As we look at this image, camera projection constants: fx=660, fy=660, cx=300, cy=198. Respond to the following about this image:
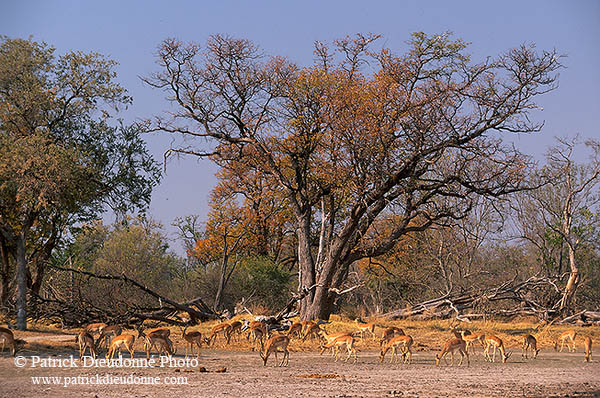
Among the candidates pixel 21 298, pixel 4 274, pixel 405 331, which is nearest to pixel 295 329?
pixel 405 331

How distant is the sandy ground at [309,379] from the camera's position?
32.5ft

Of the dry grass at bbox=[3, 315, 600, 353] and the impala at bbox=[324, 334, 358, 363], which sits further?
the dry grass at bbox=[3, 315, 600, 353]

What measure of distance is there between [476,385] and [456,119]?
1230cm

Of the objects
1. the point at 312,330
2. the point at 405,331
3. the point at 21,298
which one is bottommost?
the point at 405,331

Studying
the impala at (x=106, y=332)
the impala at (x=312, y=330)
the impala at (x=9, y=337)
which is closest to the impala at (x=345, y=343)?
Answer: the impala at (x=312, y=330)

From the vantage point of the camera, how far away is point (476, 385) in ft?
35.8

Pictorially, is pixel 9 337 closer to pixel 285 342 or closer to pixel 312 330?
pixel 285 342

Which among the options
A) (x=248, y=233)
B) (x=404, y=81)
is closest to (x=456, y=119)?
(x=404, y=81)

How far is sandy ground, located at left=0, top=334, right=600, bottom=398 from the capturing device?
9898 millimetres

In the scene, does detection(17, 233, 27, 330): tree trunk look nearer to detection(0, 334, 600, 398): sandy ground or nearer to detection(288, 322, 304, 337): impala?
detection(0, 334, 600, 398): sandy ground

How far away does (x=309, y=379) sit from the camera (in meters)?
11.5

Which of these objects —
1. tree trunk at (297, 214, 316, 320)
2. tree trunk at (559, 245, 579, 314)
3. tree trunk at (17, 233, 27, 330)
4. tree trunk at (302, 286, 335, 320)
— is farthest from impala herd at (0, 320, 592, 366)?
tree trunk at (559, 245, 579, 314)

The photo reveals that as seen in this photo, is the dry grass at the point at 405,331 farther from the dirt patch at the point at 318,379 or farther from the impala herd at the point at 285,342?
the dirt patch at the point at 318,379

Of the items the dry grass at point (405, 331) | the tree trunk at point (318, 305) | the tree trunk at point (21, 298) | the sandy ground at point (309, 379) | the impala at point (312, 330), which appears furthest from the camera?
the tree trunk at point (318, 305)
